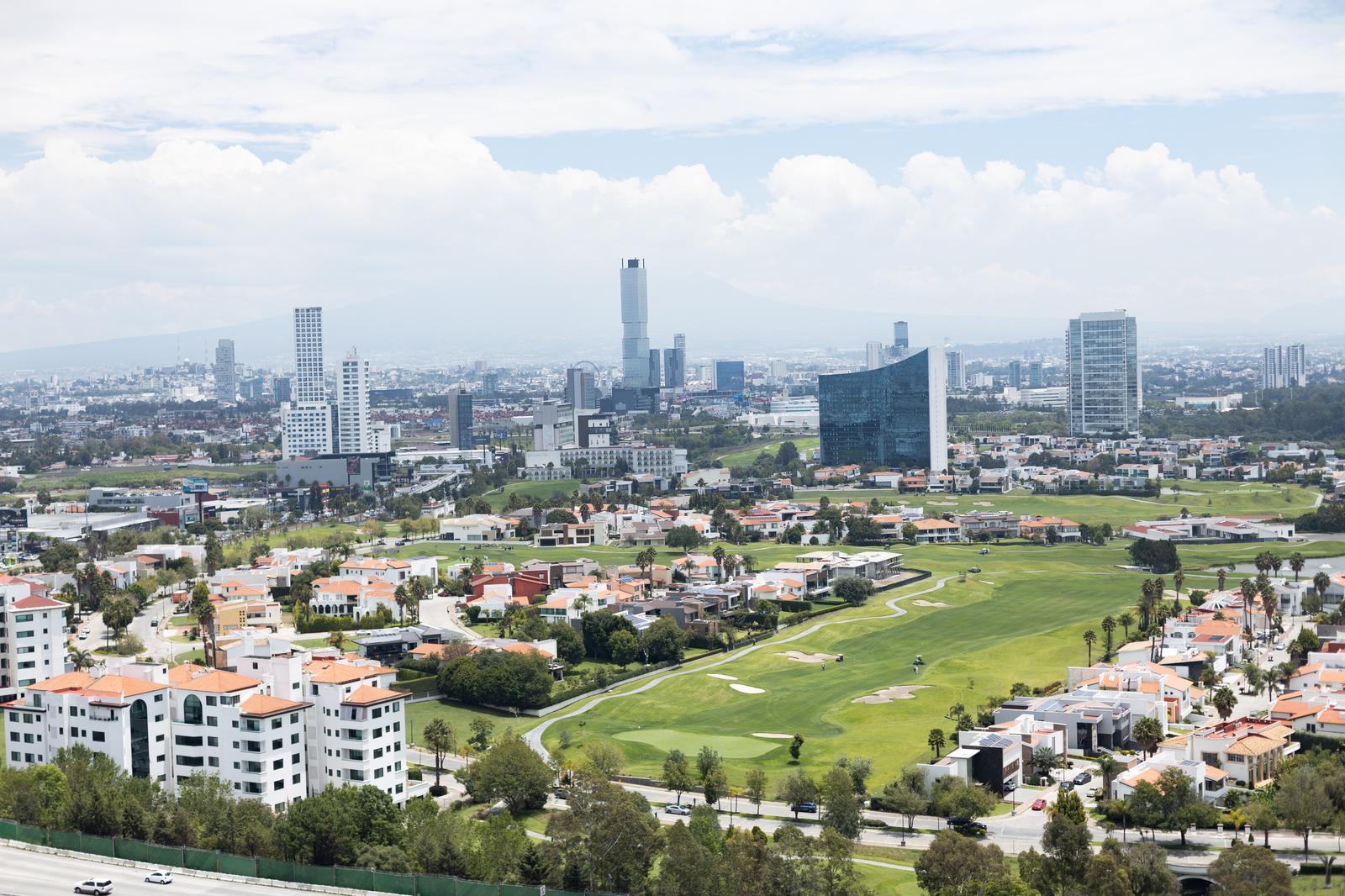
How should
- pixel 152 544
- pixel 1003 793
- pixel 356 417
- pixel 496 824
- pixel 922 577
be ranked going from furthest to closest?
pixel 356 417
pixel 152 544
pixel 922 577
pixel 1003 793
pixel 496 824

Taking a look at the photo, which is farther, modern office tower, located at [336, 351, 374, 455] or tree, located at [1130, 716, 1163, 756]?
modern office tower, located at [336, 351, 374, 455]

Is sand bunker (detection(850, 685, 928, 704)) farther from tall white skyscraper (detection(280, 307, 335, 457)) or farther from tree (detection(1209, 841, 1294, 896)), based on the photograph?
tall white skyscraper (detection(280, 307, 335, 457))

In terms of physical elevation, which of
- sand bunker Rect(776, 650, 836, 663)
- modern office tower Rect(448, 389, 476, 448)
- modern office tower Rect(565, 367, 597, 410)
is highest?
modern office tower Rect(565, 367, 597, 410)

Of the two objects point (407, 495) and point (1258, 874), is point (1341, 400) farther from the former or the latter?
point (1258, 874)

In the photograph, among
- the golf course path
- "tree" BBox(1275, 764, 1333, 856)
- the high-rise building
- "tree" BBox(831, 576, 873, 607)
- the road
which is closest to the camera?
the road

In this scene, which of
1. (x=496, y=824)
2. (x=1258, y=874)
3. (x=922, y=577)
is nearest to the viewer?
(x=1258, y=874)

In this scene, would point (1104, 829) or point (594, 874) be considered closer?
point (594, 874)

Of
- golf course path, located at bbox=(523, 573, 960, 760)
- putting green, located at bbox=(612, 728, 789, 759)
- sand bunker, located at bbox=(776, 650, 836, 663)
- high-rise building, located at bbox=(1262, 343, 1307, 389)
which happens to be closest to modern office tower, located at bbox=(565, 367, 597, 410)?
high-rise building, located at bbox=(1262, 343, 1307, 389)

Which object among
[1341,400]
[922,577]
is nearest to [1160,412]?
[1341,400]
